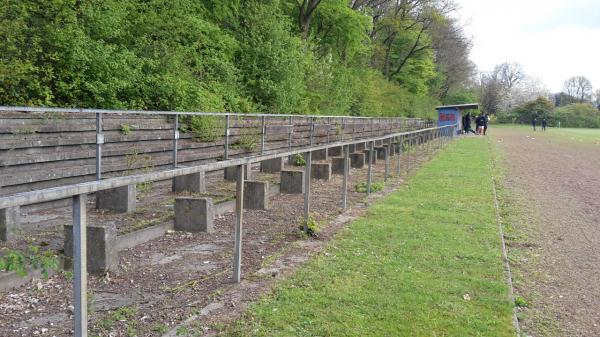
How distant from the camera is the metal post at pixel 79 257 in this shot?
285 cm

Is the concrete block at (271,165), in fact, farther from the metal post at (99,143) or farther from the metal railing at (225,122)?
the metal post at (99,143)

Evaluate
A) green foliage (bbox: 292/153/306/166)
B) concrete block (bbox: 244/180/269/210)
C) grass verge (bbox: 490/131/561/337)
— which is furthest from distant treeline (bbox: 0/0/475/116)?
grass verge (bbox: 490/131/561/337)

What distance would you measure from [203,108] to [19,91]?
3.88m

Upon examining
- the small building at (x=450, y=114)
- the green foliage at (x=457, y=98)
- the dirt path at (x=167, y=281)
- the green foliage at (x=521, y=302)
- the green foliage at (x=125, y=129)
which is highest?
the green foliage at (x=457, y=98)

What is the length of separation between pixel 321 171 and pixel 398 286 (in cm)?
837

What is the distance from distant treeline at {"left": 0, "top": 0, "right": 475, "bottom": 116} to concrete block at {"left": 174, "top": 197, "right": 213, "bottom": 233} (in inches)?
129

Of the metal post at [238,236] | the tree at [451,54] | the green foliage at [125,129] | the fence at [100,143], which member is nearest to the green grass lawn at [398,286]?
the metal post at [238,236]

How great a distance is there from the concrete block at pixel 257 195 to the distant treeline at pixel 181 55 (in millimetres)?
2908

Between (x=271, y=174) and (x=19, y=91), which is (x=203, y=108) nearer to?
(x=271, y=174)

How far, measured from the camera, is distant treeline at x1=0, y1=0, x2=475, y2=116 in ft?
30.1

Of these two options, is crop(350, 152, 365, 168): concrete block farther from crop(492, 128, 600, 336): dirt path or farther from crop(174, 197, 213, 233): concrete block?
crop(174, 197, 213, 233): concrete block

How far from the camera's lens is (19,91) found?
8.74m

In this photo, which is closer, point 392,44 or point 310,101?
point 310,101

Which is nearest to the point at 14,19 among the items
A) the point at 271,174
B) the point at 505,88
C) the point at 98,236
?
the point at 98,236
